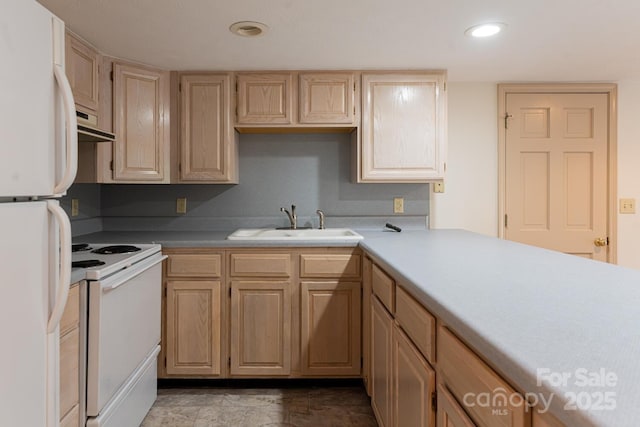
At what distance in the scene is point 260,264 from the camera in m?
2.32

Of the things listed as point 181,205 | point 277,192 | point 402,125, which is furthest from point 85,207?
point 402,125

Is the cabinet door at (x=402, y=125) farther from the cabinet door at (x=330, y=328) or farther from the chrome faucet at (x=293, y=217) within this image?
the cabinet door at (x=330, y=328)

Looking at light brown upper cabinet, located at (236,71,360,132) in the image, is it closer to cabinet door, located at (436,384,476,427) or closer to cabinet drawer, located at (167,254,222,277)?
cabinet drawer, located at (167,254,222,277)

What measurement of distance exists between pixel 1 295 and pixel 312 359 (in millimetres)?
1742

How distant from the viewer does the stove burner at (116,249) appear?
1944mm

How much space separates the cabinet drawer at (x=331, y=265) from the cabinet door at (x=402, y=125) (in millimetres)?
648

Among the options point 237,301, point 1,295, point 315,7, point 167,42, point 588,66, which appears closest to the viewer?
point 1,295

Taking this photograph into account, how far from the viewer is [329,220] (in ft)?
9.59

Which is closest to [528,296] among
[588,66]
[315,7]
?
[315,7]

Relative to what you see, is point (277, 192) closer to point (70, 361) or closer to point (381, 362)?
point (381, 362)

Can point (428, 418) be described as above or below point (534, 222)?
below

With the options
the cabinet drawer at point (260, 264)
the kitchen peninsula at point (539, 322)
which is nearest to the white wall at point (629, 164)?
the kitchen peninsula at point (539, 322)

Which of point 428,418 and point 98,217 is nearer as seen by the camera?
point 428,418

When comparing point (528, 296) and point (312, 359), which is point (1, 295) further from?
point (312, 359)
